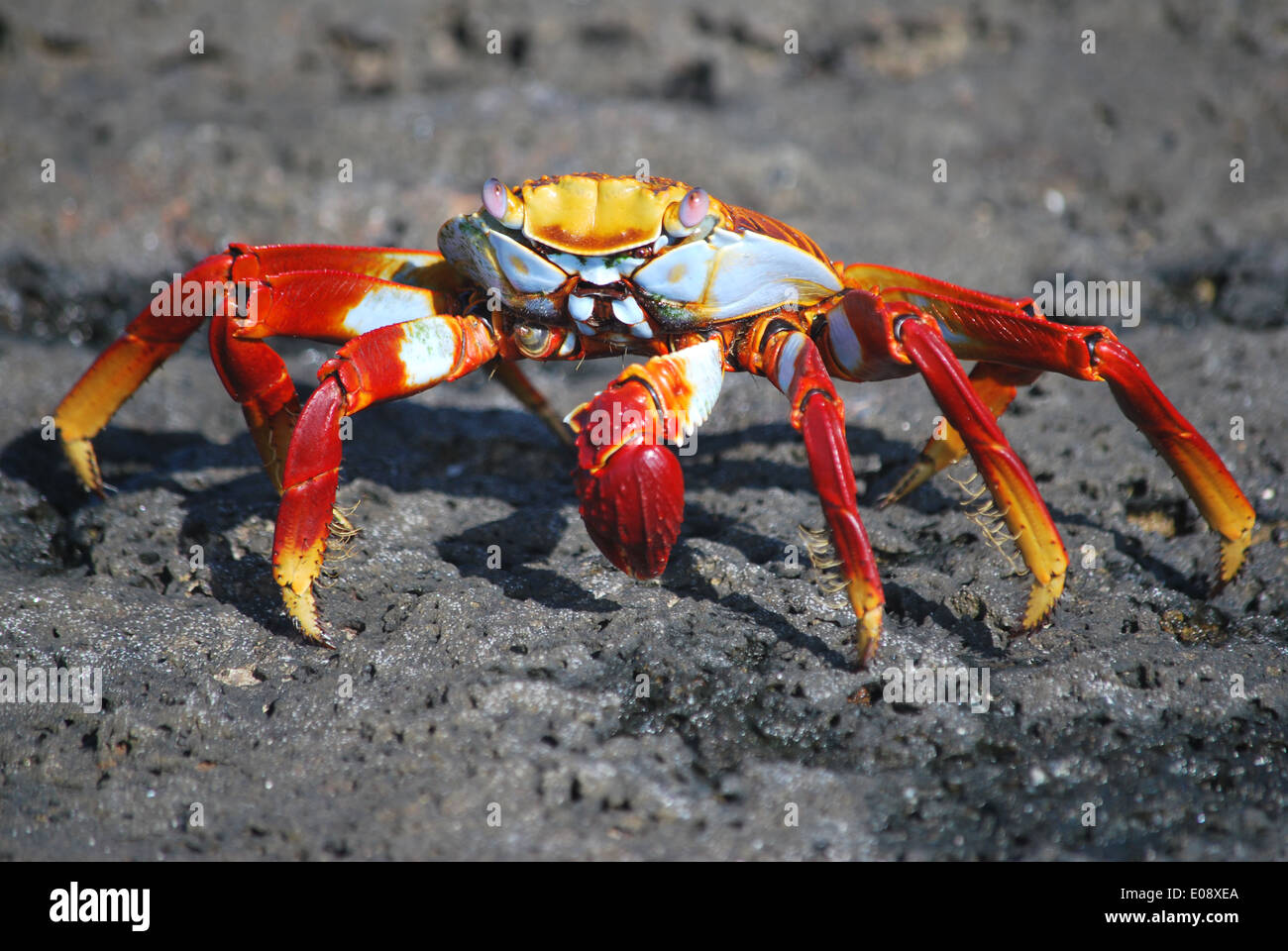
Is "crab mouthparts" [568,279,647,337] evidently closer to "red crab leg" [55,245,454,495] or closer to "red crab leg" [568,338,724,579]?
"red crab leg" [568,338,724,579]

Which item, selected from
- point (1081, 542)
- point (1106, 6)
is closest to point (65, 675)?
point (1081, 542)

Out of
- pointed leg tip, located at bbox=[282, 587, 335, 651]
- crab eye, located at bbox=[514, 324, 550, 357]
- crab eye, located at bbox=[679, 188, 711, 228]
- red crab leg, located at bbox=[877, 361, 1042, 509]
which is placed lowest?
pointed leg tip, located at bbox=[282, 587, 335, 651]

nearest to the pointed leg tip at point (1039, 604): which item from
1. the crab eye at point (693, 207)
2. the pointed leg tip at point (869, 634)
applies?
the pointed leg tip at point (869, 634)

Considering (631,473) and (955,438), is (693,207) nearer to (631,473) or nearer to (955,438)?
(631,473)

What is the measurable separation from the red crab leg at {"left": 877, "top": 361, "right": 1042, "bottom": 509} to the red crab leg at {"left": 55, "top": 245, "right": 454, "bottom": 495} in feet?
5.81

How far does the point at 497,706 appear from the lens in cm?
242

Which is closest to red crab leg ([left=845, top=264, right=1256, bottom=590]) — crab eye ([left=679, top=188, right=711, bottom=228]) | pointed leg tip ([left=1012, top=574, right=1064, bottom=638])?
pointed leg tip ([left=1012, top=574, right=1064, bottom=638])

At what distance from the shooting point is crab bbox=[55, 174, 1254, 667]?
2.57m

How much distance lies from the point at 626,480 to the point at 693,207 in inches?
34.3

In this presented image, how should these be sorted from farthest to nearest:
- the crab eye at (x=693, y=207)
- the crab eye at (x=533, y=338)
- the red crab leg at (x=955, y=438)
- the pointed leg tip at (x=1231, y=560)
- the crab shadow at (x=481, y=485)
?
1. the red crab leg at (x=955, y=438)
2. the crab eye at (x=533, y=338)
3. the pointed leg tip at (x=1231, y=560)
4. the crab shadow at (x=481, y=485)
5. the crab eye at (x=693, y=207)

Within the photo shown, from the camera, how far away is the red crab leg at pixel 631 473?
2477 millimetres

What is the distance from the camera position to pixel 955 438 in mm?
3326

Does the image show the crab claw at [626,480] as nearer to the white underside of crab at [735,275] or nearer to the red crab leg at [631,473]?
the red crab leg at [631,473]
